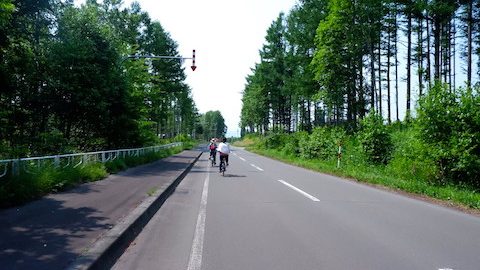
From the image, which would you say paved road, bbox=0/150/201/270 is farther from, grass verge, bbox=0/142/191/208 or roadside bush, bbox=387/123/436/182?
roadside bush, bbox=387/123/436/182

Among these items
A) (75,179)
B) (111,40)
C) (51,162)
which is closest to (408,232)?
(75,179)

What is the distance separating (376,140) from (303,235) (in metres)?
14.0

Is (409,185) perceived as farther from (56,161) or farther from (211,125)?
(211,125)

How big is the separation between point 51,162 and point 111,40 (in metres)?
12.4

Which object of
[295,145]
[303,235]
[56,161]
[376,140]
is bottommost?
[303,235]

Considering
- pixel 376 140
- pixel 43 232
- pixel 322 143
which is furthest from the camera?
pixel 322 143

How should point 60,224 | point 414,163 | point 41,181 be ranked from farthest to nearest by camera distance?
point 414,163 < point 41,181 < point 60,224

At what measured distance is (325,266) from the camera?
5.10 meters

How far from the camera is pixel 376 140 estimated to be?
770 inches

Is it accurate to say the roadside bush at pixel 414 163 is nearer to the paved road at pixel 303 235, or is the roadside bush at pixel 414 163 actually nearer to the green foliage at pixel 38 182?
the paved road at pixel 303 235

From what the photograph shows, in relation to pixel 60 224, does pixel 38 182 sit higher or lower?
higher

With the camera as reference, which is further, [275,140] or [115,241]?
[275,140]

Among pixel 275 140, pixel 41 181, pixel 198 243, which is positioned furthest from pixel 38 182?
pixel 275 140

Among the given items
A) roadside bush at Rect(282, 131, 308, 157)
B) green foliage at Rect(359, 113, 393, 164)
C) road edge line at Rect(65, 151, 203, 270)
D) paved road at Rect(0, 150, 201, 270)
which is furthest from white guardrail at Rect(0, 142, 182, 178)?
roadside bush at Rect(282, 131, 308, 157)
